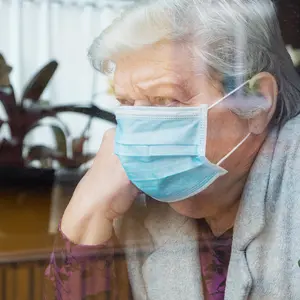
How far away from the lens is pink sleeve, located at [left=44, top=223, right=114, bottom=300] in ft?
5.78

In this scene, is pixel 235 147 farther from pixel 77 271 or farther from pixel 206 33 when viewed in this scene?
pixel 77 271

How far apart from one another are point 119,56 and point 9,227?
459 millimetres

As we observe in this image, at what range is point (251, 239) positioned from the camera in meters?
1.76

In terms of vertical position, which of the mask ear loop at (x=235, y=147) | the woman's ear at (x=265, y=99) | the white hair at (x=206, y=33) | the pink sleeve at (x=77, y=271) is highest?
the white hair at (x=206, y=33)

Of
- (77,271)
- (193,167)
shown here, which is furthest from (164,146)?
(77,271)

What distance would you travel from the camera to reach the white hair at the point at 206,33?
5.47 ft

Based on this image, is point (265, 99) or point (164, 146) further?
point (265, 99)

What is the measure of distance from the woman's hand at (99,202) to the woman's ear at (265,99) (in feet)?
1.01

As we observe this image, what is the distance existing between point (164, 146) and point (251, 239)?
1.03 ft

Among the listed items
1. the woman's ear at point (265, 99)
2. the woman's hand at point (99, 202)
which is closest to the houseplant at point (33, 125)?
the woman's hand at point (99, 202)

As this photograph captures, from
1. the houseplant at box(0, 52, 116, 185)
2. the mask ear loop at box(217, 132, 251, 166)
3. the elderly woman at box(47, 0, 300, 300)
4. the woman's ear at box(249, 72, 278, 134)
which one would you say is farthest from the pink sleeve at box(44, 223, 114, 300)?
the woman's ear at box(249, 72, 278, 134)

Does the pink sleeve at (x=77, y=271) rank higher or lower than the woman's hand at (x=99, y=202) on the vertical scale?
lower

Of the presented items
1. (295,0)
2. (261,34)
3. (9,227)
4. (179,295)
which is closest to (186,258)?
(179,295)

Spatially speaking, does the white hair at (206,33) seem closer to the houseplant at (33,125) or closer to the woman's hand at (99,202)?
the houseplant at (33,125)
